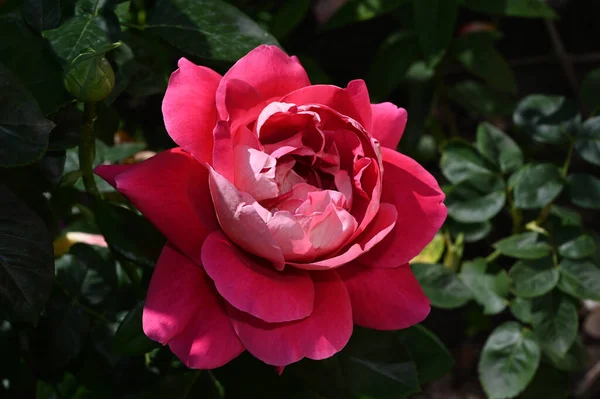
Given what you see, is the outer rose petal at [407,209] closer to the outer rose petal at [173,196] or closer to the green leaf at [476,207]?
the outer rose petal at [173,196]

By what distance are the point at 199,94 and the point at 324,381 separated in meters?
0.33

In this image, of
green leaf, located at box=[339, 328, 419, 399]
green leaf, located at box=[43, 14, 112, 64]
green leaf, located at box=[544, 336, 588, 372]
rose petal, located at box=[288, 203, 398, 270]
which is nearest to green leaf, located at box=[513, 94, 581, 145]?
green leaf, located at box=[544, 336, 588, 372]

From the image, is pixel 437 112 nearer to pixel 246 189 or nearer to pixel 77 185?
pixel 77 185

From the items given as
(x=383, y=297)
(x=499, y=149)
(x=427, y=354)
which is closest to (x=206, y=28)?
(x=383, y=297)

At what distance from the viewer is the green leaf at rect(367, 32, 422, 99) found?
1344mm

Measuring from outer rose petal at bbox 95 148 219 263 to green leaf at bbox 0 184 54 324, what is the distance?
0.34ft

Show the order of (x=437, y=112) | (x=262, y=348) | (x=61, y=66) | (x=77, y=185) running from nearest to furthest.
Answer: (x=262, y=348)
(x=61, y=66)
(x=77, y=185)
(x=437, y=112)

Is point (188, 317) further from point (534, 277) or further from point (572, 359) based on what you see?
point (572, 359)

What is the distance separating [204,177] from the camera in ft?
1.93

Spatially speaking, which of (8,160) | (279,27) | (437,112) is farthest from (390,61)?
(8,160)

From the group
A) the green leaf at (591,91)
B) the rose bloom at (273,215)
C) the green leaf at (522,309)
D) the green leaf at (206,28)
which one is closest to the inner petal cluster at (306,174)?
the rose bloom at (273,215)

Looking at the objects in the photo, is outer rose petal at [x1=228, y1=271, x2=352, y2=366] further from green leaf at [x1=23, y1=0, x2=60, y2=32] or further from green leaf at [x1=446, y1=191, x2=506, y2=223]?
green leaf at [x1=446, y1=191, x2=506, y2=223]

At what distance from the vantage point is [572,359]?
46.2 inches

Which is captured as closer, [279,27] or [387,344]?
[387,344]
